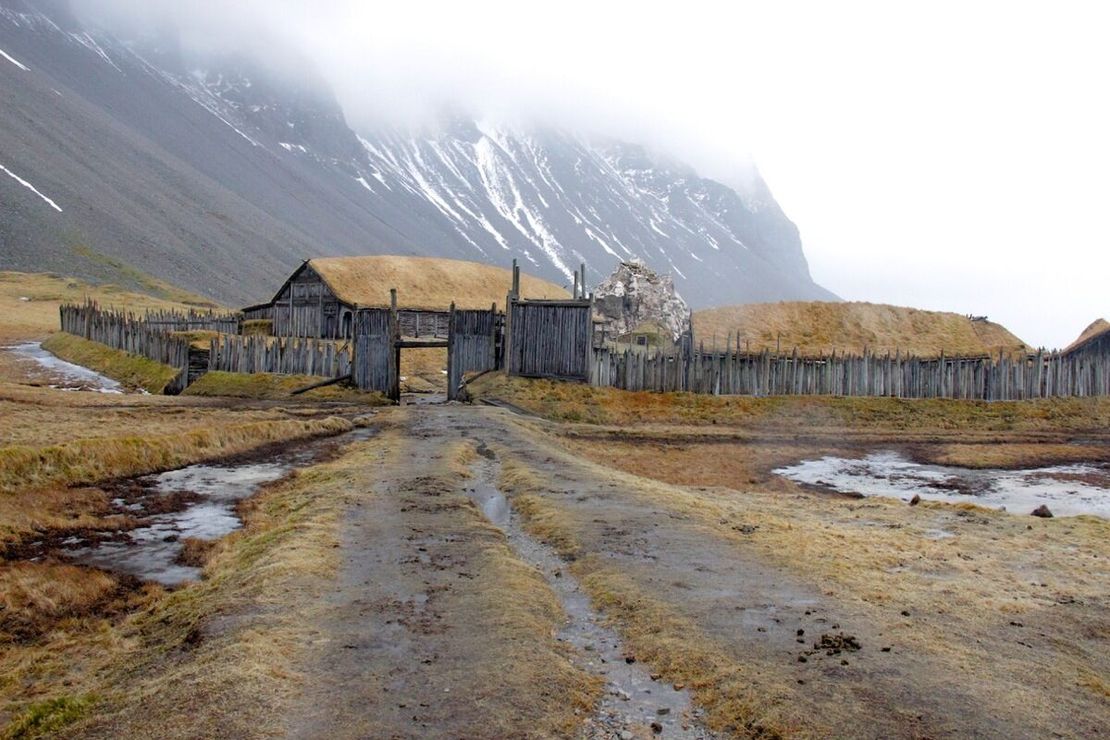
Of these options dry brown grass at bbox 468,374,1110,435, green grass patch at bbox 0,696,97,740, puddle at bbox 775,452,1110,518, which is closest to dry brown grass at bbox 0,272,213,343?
dry brown grass at bbox 468,374,1110,435

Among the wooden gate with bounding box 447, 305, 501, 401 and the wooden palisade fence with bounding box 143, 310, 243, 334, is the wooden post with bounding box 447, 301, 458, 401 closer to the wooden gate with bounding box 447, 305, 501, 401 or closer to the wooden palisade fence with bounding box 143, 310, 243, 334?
the wooden gate with bounding box 447, 305, 501, 401

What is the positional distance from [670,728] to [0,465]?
13.1m

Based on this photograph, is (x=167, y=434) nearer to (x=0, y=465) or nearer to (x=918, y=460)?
(x=0, y=465)

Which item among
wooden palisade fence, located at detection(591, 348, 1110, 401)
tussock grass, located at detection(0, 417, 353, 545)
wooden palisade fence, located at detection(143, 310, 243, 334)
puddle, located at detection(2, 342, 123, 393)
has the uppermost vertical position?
wooden palisade fence, located at detection(143, 310, 243, 334)

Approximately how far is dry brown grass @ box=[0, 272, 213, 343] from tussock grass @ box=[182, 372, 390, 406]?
29.0 m

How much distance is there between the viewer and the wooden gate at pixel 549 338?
3453 centimetres

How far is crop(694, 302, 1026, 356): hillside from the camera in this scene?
182 ft

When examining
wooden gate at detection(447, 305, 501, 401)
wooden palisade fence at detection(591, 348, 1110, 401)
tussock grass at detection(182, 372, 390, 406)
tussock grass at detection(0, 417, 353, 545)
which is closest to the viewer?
tussock grass at detection(0, 417, 353, 545)

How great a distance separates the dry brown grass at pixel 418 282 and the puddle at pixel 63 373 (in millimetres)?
17189

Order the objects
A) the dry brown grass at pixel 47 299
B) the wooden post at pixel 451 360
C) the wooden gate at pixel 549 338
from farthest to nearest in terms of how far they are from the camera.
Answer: the dry brown grass at pixel 47 299
the wooden post at pixel 451 360
the wooden gate at pixel 549 338

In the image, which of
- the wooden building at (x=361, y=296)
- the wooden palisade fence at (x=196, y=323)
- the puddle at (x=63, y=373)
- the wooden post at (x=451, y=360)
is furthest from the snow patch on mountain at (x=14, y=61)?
the wooden post at (x=451, y=360)

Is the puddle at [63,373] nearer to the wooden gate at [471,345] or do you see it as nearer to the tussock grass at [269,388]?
the tussock grass at [269,388]

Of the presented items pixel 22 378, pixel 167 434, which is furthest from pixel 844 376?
pixel 22 378

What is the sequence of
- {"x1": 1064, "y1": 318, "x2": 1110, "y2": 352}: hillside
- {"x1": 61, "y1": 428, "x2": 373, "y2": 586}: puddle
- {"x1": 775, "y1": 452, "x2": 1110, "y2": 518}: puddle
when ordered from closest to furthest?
{"x1": 61, "y1": 428, "x2": 373, "y2": 586}: puddle < {"x1": 775, "y1": 452, "x2": 1110, "y2": 518}: puddle < {"x1": 1064, "y1": 318, "x2": 1110, "y2": 352}: hillside
